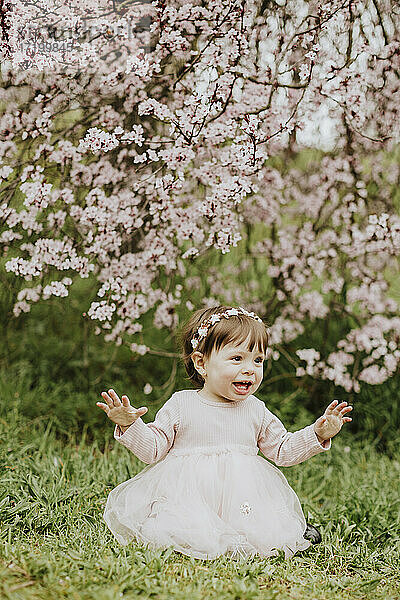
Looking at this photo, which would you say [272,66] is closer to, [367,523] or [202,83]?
[202,83]

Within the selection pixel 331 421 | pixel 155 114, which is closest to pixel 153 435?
pixel 331 421

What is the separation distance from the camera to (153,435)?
96.6 inches

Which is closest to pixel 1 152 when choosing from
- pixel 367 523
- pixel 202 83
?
pixel 202 83

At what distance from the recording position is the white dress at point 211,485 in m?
2.35

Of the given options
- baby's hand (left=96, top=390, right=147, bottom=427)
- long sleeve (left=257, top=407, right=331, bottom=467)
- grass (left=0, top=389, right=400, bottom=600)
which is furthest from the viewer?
long sleeve (left=257, top=407, right=331, bottom=467)

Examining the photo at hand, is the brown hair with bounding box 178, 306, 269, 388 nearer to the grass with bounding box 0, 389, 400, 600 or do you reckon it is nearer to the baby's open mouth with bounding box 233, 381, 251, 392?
the baby's open mouth with bounding box 233, 381, 251, 392

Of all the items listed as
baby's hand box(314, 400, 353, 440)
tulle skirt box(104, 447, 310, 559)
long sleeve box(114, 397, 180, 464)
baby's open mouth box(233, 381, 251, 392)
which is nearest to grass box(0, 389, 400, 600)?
tulle skirt box(104, 447, 310, 559)

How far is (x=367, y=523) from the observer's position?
3.00m

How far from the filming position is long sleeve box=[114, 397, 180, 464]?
240 centimetres

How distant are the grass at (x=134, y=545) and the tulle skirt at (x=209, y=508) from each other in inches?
2.5

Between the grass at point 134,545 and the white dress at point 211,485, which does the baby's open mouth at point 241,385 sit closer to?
the white dress at point 211,485

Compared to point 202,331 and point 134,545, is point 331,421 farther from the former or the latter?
point 134,545

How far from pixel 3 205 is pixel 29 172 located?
0.64 ft

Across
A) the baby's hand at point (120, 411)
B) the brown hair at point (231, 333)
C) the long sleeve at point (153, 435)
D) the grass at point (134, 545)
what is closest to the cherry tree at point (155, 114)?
the grass at point (134, 545)
